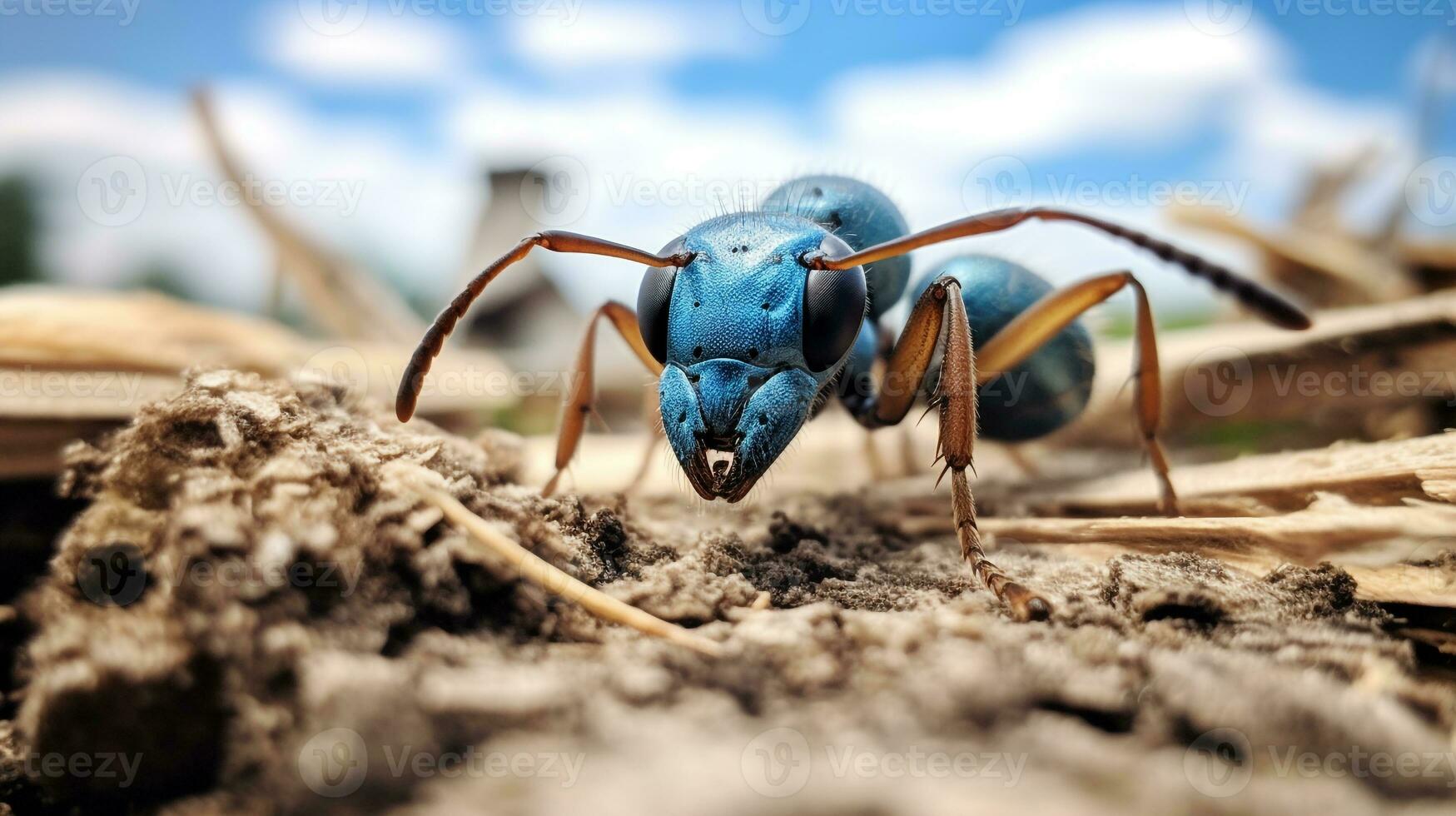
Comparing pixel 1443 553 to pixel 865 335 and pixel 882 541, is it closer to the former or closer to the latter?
pixel 882 541

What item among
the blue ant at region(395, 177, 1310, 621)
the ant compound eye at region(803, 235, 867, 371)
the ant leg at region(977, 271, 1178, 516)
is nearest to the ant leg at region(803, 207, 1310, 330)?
the blue ant at region(395, 177, 1310, 621)

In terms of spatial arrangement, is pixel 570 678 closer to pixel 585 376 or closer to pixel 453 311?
pixel 453 311

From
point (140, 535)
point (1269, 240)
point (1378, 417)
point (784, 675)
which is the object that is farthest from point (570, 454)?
point (1269, 240)

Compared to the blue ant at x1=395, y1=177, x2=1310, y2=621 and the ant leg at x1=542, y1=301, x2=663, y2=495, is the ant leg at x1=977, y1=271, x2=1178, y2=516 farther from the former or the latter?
the ant leg at x1=542, y1=301, x2=663, y2=495

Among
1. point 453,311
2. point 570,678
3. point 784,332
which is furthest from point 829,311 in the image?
point 570,678

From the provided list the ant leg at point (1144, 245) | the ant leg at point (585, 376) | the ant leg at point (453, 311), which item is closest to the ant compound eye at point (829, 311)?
the ant leg at point (1144, 245)
